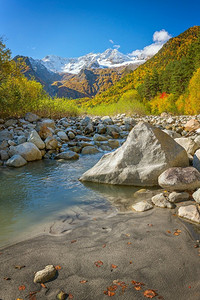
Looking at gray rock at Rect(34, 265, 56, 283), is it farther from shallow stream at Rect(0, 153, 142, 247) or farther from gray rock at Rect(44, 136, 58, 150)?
gray rock at Rect(44, 136, 58, 150)

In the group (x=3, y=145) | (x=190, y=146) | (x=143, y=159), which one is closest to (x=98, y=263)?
(x=143, y=159)

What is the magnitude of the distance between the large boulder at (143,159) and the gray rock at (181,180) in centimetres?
→ 57

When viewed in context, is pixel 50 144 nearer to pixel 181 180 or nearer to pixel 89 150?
pixel 89 150

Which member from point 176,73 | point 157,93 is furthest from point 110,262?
point 157,93

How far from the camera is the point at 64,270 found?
216 centimetres

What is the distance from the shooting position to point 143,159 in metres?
5.21

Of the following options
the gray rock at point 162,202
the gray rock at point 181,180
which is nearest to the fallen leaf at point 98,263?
the gray rock at point 162,202

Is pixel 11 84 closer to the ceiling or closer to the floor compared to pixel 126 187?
closer to the ceiling

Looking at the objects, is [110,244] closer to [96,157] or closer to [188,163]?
[188,163]

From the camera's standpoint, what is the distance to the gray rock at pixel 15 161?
7.66 metres

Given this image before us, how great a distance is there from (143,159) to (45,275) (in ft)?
12.3

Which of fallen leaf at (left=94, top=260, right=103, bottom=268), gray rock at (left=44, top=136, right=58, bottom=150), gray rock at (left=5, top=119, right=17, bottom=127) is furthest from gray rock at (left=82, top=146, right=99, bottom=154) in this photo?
fallen leaf at (left=94, top=260, right=103, bottom=268)

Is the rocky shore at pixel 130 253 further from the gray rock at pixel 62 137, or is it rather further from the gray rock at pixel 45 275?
the gray rock at pixel 62 137

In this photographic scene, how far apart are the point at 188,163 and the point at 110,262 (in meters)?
→ 3.69
